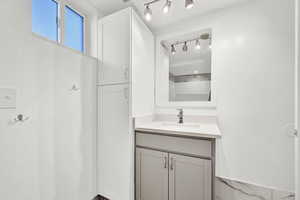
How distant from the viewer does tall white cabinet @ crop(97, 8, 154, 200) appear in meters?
1.31

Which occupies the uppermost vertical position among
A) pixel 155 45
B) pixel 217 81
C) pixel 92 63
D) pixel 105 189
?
pixel 155 45

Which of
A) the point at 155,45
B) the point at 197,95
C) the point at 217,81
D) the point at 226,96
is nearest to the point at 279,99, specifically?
the point at 226,96

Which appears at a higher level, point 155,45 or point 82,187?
point 155,45

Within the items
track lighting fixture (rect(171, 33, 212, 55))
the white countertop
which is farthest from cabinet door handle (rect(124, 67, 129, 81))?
track lighting fixture (rect(171, 33, 212, 55))

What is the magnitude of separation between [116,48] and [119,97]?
53 cm

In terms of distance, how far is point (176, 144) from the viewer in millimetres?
1193

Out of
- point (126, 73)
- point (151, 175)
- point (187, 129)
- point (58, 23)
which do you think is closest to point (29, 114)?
point (126, 73)

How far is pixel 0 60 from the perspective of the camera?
2.54 feet

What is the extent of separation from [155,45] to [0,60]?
5.23ft

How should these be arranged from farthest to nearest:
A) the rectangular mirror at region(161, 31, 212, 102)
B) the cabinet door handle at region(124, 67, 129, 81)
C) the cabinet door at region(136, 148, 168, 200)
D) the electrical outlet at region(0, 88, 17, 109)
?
1. the rectangular mirror at region(161, 31, 212, 102)
2. the cabinet door handle at region(124, 67, 129, 81)
3. the cabinet door at region(136, 148, 168, 200)
4. the electrical outlet at region(0, 88, 17, 109)

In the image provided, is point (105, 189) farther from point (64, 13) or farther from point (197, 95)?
point (64, 13)

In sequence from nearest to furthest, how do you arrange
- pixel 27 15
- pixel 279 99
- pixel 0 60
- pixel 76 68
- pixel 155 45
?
pixel 0 60 → pixel 27 15 → pixel 279 99 → pixel 76 68 → pixel 155 45

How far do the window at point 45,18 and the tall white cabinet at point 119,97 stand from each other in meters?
0.44

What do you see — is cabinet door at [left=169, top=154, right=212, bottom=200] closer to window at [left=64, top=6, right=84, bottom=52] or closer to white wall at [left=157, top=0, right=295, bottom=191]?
white wall at [left=157, top=0, right=295, bottom=191]
